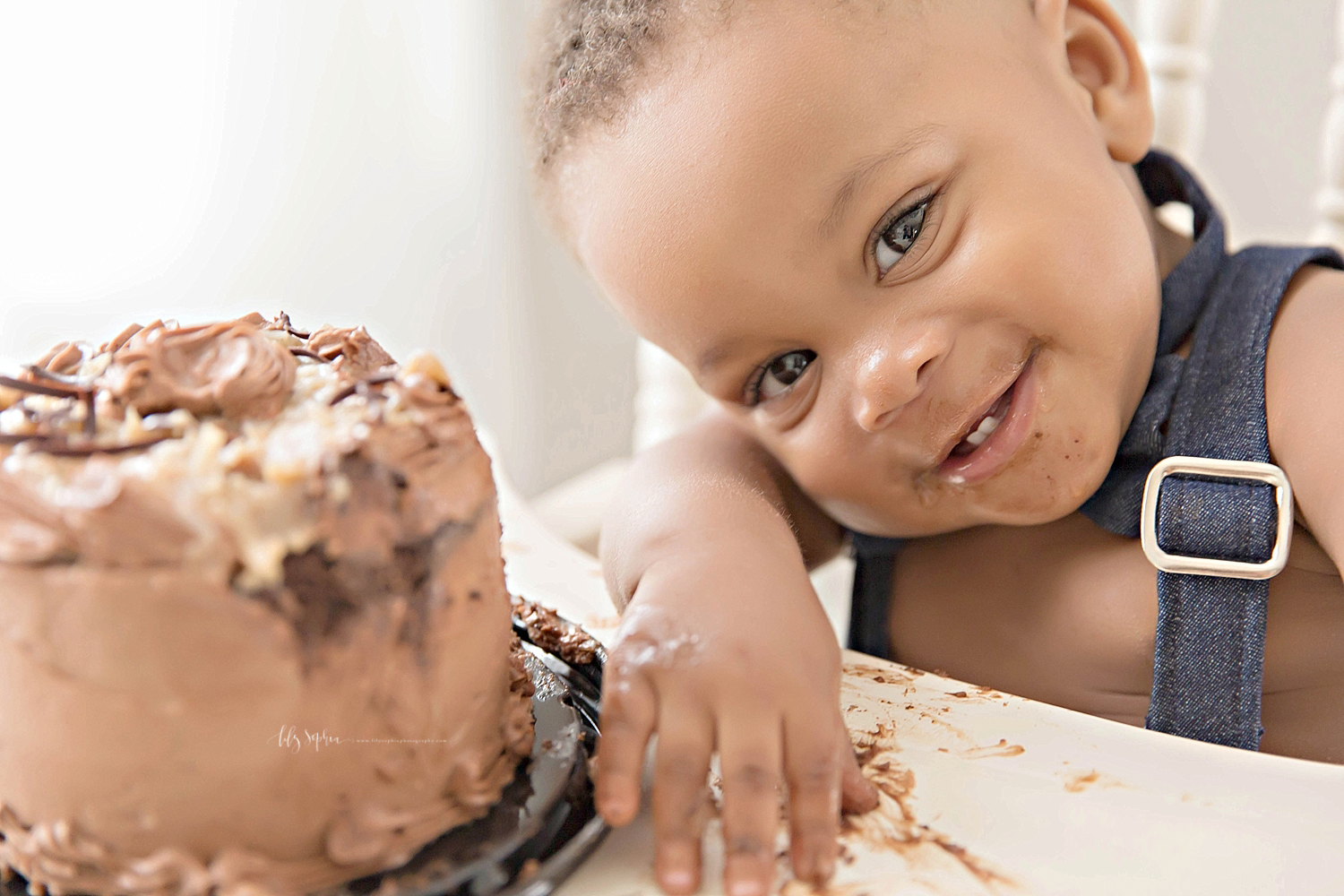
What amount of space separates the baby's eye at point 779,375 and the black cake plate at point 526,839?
0.31 metres

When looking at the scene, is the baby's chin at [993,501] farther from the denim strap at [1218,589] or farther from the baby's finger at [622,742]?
the baby's finger at [622,742]

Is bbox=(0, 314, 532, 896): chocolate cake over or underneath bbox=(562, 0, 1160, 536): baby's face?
underneath

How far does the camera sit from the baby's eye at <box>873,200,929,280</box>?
0.68 metres

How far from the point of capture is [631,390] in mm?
2082

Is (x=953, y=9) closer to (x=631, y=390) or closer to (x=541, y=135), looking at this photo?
(x=541, y=135)

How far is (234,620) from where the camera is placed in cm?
37

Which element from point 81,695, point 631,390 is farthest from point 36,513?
point 631,390

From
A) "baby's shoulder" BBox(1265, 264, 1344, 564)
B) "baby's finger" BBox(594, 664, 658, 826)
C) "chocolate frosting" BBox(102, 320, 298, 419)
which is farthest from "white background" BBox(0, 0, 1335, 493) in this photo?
"baby's finger" BBox(594, 664, 658, 826)

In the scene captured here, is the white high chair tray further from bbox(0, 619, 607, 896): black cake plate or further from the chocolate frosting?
the chocolate frosting

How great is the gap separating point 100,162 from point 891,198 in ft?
3.22

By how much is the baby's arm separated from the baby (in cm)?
2

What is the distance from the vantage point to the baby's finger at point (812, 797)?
0.44 metres

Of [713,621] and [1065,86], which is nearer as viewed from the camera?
[713,621]

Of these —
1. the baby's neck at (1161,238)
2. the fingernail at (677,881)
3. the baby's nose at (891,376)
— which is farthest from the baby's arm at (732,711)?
the baby's neck at (1161,238)
